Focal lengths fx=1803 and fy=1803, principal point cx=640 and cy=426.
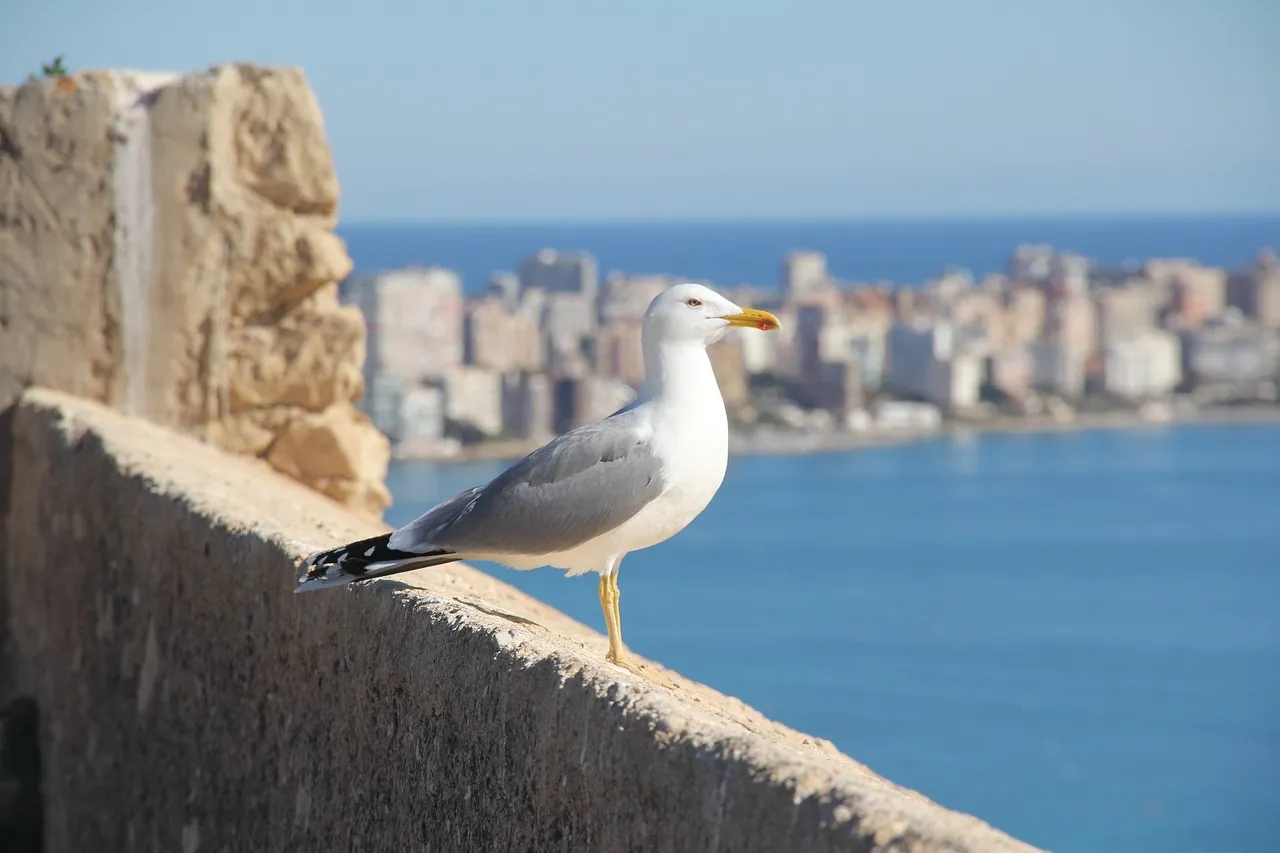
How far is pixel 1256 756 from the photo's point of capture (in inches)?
1033

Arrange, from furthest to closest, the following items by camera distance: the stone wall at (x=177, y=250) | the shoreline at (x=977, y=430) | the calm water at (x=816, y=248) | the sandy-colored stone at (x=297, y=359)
A: the calm water at (x=816, y=248)
the shoreline at (x=977, y=430)
the sandy-colored stone at (x=297, y=359)
the stone wall at (x=177, y=250)

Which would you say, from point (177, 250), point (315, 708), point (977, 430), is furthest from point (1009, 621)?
point (315, 708)

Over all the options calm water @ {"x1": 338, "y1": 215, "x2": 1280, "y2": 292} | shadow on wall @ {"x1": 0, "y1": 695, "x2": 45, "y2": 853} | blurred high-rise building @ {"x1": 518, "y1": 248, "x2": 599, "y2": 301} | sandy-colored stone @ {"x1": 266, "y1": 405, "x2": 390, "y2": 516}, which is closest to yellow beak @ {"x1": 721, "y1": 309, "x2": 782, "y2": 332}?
shadow on wall @ {"x1": 0, "y1": 695, "x2": 45, "y2": 853}

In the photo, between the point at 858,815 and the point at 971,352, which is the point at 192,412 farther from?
the point at 971,352

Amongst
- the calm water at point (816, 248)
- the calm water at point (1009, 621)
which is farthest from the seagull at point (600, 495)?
the calm water at point (816, 248)

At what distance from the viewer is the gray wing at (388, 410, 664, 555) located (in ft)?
9.56

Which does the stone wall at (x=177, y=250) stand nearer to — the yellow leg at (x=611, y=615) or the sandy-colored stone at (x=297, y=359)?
the sandy-colored stone at (x=297, y=359)

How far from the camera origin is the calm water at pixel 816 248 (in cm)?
11538

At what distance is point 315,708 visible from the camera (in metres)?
3.05

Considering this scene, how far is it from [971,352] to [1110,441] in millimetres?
6808

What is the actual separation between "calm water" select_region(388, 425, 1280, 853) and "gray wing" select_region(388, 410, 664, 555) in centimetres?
1897

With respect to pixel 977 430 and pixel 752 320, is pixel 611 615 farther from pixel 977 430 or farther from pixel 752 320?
pixel 977 430

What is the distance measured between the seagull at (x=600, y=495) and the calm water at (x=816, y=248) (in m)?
91.9

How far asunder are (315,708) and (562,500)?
1.86 ft
